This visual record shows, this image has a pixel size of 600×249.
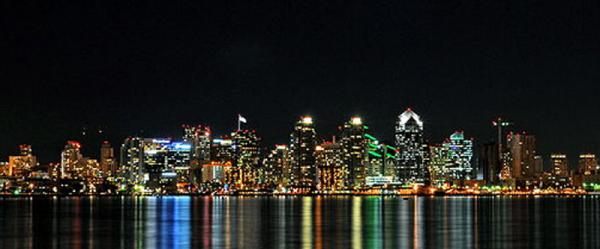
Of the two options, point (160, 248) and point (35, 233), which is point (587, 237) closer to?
point (160, 248)

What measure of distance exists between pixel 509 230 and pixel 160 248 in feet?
91.7

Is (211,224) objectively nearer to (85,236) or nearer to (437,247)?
(85,236)

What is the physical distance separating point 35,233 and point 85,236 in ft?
17.8

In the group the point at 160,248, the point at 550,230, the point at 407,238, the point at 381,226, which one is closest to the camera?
the point at 160,248

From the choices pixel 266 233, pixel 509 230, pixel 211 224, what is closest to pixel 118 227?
pixel 211 224

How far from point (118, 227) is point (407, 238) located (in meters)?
24.9

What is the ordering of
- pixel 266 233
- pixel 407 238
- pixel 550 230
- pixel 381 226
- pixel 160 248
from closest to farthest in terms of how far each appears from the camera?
pixel 160 248
pixel 407 238
pixel 266 233
pixel 550 230
pixel 381 226

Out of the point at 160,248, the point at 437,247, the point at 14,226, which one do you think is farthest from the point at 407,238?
the point at 14,226

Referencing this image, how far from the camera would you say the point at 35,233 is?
63.2m

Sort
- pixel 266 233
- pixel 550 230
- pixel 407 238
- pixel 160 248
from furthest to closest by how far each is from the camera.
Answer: pixel 550 230
pixel 266 233
pixel 407 238
pixel 160 248

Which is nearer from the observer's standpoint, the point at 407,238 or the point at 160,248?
the point at 160,248

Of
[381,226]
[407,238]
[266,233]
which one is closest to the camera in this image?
[407,238]

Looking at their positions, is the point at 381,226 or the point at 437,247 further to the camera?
the point at 381,226

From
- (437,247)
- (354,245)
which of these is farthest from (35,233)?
(437,247)
